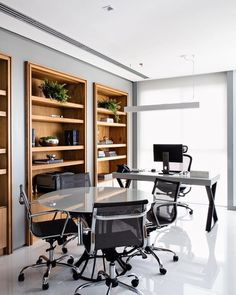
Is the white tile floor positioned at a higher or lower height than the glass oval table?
lower

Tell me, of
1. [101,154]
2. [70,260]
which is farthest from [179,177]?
[70,260]

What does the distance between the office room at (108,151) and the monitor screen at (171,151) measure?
27mm

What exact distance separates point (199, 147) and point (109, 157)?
1.95 meters

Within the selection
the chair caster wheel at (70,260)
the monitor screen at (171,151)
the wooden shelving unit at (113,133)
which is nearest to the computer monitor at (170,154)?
the monitor screen at (171,151)

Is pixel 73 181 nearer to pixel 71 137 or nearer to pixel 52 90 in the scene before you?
pixel 71 137

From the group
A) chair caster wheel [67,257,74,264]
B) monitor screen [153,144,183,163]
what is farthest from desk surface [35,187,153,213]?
monitor screen [153,144,183,163]

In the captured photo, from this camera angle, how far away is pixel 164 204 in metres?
3.22

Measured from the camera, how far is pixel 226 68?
553cm

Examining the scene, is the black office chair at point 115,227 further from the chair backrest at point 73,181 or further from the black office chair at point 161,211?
the chair backrest at point 73,181

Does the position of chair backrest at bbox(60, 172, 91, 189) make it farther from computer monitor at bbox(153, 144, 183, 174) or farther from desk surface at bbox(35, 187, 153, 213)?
computer monitor at bbox(153, 144, 183, 174)

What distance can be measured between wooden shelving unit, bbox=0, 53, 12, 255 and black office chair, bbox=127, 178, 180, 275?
154 centimetres

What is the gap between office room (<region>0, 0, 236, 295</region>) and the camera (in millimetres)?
2799

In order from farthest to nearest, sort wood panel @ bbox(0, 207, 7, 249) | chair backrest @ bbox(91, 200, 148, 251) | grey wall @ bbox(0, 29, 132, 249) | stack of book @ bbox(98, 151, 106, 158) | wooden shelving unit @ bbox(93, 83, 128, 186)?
wooden shelving unit @ bbox(93, 83, 128, 186)
stack of book @ bbox(98, 151, 106, 158)
grey wall @ bbox(0, 29, 132, 249)
wood panel @ bbox(0, 207, 7, 249)
chair backrest @ bbox(91, 200, 148, 251)

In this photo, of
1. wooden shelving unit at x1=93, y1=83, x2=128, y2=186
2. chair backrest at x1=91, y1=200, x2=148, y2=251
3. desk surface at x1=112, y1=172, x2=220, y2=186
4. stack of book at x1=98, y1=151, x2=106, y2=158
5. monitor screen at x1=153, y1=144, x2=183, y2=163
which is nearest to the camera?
chair backrest at x1=91, y1=200, x2=148, y2=251
